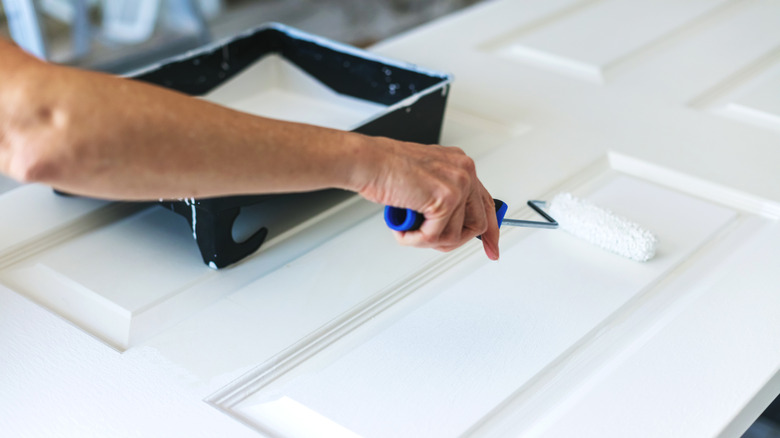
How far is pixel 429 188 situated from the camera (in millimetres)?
687

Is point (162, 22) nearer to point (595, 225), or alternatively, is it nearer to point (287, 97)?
point (287, 97)

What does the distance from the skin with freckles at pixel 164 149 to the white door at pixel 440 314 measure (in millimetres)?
168

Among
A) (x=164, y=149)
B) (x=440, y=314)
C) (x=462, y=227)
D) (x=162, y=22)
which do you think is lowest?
(x=162, y=22)

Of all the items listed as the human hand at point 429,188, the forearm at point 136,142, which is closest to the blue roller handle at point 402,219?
the human hand at point 429,188

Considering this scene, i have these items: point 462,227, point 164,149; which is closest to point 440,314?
point 462,227

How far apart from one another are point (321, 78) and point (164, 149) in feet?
2.26

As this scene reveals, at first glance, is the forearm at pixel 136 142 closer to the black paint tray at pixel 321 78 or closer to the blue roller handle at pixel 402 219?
the blue roller handle at pixel 402 219

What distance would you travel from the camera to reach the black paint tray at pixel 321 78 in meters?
0.98

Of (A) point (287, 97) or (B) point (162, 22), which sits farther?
(B) point (162, 22)

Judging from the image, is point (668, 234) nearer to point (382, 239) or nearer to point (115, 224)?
A: point (382, 239)

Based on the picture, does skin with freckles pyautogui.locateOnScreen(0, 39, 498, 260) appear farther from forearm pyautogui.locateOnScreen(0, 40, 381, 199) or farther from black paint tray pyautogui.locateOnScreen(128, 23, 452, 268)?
black paint tray pyautogui.locateOnScreen(128, 23, 452, 268)

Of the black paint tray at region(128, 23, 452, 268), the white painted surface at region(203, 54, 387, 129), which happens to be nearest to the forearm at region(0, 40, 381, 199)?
the black paint tray at region(128, 23, 452, 268)

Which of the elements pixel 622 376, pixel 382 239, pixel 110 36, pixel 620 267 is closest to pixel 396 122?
pixel 382 239

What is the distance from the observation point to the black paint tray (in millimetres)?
978
